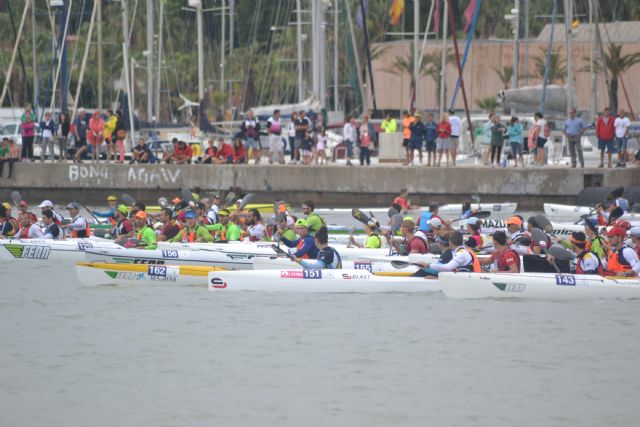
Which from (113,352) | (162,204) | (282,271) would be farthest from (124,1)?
(113,352)

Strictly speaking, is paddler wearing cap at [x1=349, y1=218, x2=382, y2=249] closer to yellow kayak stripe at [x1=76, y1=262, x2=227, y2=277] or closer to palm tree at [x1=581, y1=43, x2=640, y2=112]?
yellow kayak stripe at [x1=76, y1=262, x2=227, y2=277]

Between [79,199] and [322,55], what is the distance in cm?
852

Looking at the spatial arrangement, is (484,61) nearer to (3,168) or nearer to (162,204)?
(3,168)

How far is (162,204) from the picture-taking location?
77.3ft

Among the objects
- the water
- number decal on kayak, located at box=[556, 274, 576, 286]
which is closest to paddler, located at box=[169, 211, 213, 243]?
the water

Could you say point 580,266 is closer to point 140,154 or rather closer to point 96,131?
point 96,131

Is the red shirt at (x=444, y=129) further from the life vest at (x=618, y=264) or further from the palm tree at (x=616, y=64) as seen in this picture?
the palm tree at (x=616, y=64)

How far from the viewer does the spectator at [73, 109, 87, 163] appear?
32.5 m

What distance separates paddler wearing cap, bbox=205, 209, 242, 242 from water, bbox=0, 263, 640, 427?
→ 99.4 inches

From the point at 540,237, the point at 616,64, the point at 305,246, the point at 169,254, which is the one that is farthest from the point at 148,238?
the point at 616,64

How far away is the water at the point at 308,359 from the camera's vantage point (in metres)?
12.6

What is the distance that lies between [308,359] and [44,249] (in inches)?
318

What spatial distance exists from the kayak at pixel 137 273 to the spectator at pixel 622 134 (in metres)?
13.6

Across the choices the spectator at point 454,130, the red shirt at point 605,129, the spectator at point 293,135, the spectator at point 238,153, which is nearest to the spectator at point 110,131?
the spectator at point 238,153
